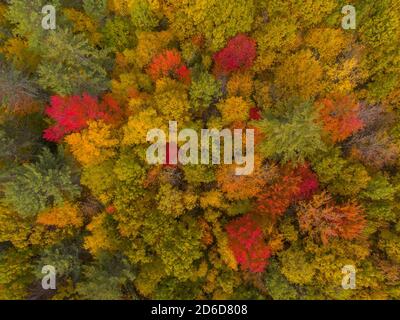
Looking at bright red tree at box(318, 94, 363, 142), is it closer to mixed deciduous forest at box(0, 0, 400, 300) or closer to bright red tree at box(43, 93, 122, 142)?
mixed deciduous forest at box(0, 0, 400, 300)

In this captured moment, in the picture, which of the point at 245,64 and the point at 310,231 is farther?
the point at 245,64

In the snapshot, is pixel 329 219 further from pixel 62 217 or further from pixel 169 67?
pixel 62 217

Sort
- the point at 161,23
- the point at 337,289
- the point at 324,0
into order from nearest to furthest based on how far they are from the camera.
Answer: the point at 337,289 < the point at 324,0 < the point at 161,23

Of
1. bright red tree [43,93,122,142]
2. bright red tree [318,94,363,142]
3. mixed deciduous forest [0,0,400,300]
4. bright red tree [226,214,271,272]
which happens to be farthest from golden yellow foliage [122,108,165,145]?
bright red tree [318,94,363,142]

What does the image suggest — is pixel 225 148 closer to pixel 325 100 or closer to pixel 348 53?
pixel 325 100
